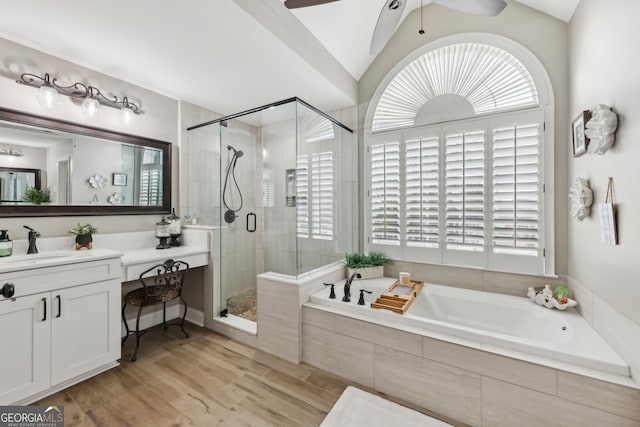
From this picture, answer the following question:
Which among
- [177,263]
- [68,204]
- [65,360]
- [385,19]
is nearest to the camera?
[385,19]

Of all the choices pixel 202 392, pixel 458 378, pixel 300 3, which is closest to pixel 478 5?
pixel 300 3

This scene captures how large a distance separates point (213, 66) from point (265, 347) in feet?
8.44

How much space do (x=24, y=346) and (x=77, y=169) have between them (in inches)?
58.4

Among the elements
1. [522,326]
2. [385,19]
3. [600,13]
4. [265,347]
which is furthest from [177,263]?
[600,13]

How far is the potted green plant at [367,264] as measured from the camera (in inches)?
114

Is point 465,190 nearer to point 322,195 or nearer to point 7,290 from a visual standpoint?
point 322,195

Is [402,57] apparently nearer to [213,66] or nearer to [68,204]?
[213,66]

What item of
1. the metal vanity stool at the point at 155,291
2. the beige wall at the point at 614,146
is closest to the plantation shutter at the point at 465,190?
the beige wall at the point at 614,146

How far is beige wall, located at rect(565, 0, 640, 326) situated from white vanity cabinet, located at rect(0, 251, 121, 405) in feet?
10.9

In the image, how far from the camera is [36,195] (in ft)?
7.10

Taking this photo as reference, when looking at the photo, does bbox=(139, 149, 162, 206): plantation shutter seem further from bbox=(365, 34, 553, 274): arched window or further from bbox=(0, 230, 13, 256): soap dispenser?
bbox=(365, 34, 553, 274): arched window

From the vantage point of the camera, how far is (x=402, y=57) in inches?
115

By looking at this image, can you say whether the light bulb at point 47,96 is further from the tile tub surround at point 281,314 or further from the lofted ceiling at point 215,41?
the tile tub surround at point 281,314

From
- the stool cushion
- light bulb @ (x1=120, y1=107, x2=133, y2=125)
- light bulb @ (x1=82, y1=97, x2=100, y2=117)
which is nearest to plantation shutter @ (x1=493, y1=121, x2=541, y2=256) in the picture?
the stool cushion
